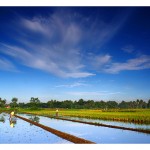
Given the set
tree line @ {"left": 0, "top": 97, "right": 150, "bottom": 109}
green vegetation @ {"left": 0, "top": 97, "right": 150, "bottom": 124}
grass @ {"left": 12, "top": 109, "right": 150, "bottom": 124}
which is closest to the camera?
grass @ {"left": 12, "top": 109, "right": 150, "bottom": 124}

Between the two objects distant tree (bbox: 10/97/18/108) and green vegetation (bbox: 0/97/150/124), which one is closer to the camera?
green vegetation (bbox: 0/97/150/124)

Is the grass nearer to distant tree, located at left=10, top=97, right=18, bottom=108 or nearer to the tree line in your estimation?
the tree line

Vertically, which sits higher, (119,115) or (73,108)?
(73,108)

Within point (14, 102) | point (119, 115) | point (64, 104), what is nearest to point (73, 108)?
point (64, 104)

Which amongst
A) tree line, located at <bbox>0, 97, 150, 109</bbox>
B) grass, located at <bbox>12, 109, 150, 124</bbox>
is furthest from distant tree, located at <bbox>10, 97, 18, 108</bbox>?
grass, located at <bbox>12, 109, 150, 124</bbox>

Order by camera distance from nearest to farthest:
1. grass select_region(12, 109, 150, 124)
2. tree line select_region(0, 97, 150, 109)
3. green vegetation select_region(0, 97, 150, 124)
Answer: grass select_region(12, 109, 150, 124)
green vegetation select_region(0, 97, 150, 124)
tree line select_region(0, 97, 150, 109)

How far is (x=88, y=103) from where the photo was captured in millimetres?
85688

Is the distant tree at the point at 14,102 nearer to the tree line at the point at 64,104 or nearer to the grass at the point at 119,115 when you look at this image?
the tree line at the point at 64,104

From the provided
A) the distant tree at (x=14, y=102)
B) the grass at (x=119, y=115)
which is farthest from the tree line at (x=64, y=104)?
the grass at (x=119, y=115)

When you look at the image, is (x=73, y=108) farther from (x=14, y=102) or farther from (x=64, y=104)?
(x=14, y=102)

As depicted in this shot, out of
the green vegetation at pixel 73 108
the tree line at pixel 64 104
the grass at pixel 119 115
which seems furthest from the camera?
the tree line at pixel 64 104

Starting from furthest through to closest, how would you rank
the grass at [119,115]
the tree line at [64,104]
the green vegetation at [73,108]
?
the tree line at [64,104] < the green vegetation at [73,108] < the grass at [119,115]
